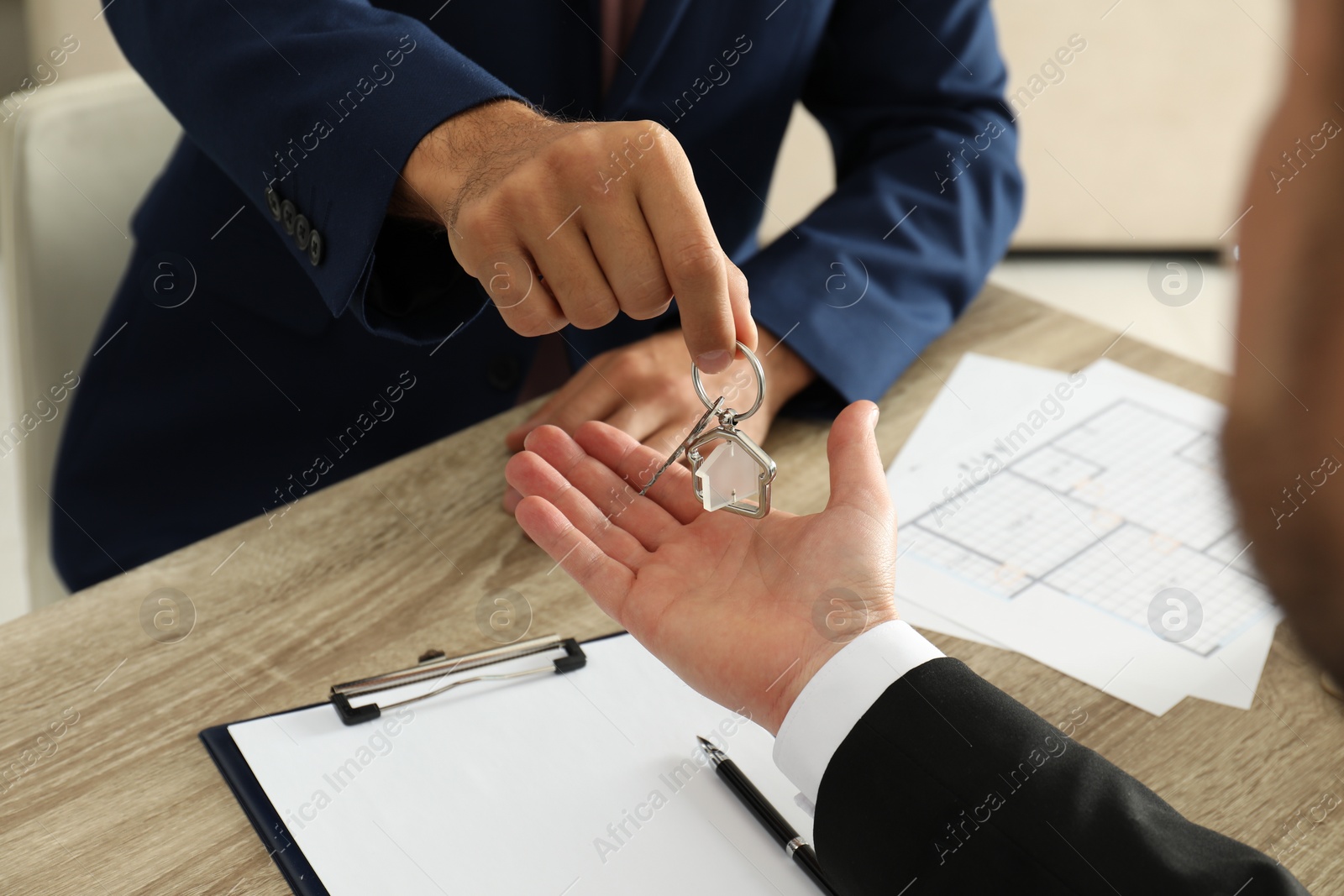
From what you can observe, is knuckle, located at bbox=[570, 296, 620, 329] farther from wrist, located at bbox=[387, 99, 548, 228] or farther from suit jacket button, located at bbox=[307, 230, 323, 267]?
suit jacket button, located at bbox=[307, 230, 323, 267]

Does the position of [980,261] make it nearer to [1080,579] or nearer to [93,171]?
[1080,579]

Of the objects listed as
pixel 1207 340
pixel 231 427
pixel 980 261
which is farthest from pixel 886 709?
pixel 1207 340

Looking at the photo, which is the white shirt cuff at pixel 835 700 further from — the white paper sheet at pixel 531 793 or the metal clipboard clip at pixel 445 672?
the metal clipboard clip at pixel 445 672

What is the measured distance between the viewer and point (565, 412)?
125cm

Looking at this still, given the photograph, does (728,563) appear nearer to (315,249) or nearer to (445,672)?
(445,672)

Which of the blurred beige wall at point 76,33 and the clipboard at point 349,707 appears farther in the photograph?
the blurred beige wall at point 76,33

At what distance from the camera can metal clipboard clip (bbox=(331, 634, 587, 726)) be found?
869 mm

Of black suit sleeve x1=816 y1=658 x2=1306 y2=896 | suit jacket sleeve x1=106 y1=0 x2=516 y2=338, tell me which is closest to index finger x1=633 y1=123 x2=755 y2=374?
suit jacket sleeve x1=106 y1=0 x2=516 y2=338

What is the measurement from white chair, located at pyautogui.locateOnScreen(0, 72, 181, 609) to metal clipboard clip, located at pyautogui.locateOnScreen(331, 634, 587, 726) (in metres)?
0.88

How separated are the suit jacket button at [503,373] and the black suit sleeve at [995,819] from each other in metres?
0.82

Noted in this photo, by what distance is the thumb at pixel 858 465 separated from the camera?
0.94m

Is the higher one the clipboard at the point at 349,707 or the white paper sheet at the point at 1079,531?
the clipboard at the point at 349,707

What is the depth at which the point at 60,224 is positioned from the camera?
1.46 meters

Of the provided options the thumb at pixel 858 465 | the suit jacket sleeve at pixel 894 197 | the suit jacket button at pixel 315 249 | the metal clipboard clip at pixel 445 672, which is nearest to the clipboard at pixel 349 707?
the metal clipboard clip at pixel 445 672
